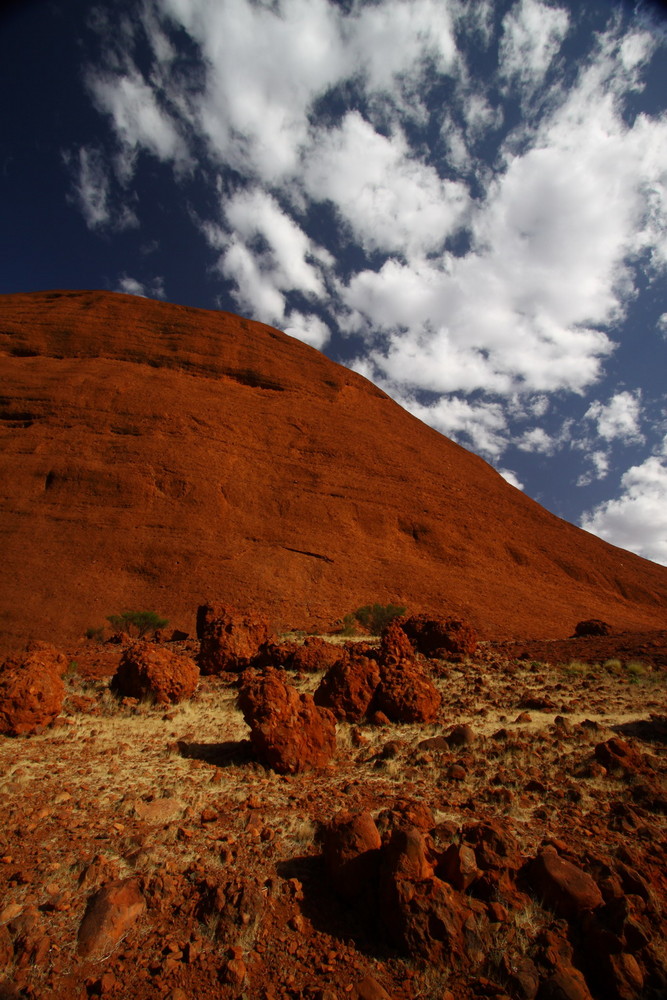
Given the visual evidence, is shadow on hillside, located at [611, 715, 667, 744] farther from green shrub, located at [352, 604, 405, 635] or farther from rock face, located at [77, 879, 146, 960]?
green shrub, located at [352, 604, 405, 635]

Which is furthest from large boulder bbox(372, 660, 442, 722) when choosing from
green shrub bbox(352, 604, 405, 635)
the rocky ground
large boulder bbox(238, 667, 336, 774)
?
green shrub bbox(352, 604, 405, 635)

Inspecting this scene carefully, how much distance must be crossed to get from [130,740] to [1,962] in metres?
3.79

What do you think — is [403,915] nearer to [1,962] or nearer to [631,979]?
[631,979]

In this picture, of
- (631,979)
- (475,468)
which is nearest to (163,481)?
(475,468)

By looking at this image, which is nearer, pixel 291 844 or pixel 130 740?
pixel 291 844

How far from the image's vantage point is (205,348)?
40.0 meters

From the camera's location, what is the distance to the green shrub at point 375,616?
2097cm

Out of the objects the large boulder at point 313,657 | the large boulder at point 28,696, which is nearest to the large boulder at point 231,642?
the large boulder at point 313,657

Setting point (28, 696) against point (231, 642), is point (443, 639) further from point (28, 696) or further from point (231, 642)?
point (28, 696)

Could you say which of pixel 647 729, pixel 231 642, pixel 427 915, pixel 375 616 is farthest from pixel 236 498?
pixel 427 915

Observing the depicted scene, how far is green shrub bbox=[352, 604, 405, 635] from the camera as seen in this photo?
2097 cm

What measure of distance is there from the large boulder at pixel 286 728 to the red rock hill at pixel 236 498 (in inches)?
666

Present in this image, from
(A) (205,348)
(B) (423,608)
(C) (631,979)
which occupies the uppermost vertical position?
(A) (205,348)

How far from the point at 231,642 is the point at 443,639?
528cm
